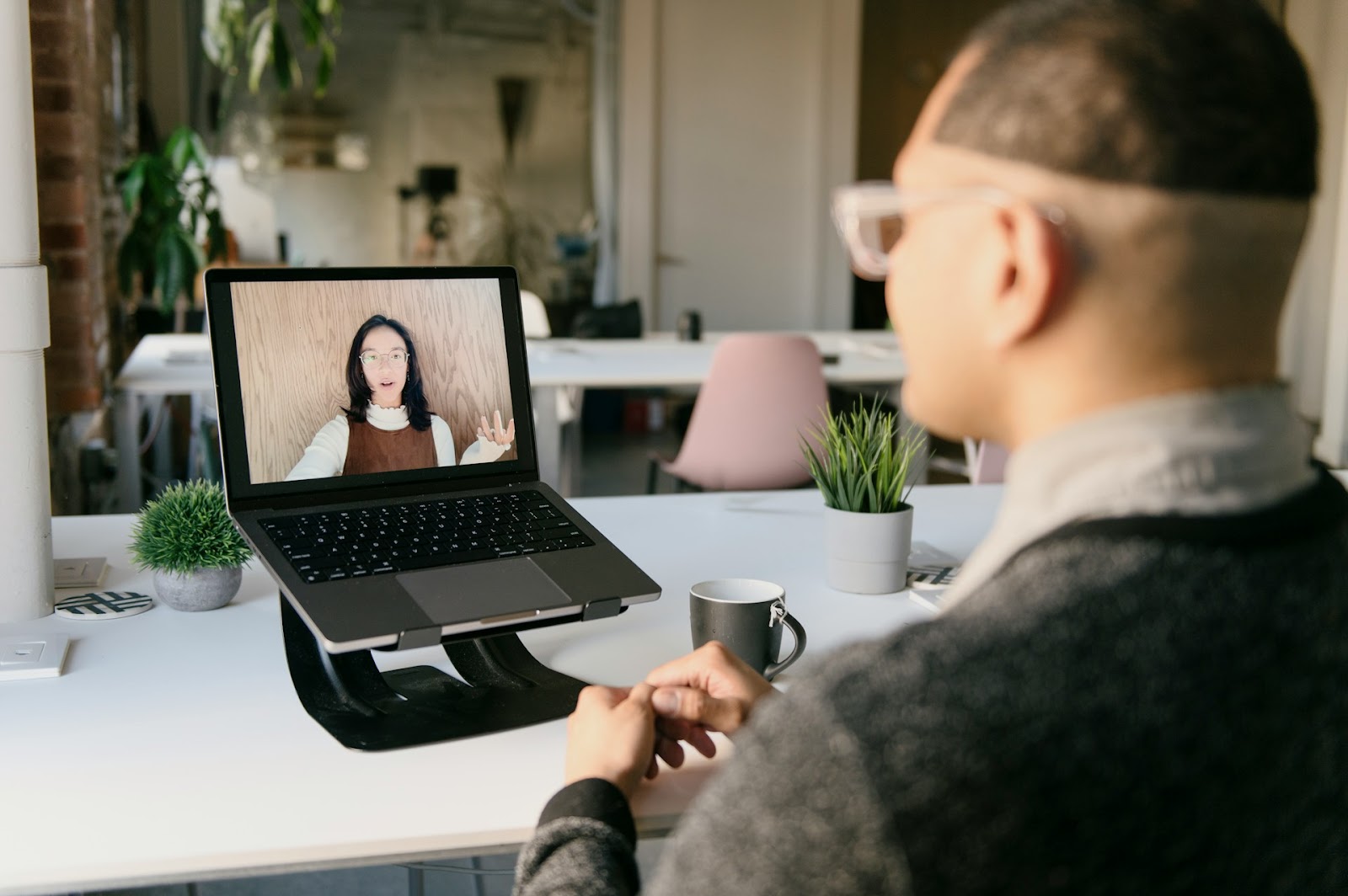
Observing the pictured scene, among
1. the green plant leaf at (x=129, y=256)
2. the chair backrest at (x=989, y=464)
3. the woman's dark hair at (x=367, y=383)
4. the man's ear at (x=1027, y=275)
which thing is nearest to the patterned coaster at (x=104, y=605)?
the woman's dark hair at (x=367, y=383)

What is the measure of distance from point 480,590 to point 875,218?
62cm

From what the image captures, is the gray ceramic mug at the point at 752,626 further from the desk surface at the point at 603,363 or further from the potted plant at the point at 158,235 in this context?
the potted plant at the point at 158,235

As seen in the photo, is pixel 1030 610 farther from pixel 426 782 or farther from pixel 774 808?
pixel 426 782

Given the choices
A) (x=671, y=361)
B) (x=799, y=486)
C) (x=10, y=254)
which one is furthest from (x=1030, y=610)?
(x=671, y=361)

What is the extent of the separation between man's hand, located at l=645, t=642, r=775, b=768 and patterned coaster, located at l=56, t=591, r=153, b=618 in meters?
0.68

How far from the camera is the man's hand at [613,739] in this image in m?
0.97

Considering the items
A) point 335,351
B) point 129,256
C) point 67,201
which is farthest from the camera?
point 129,256

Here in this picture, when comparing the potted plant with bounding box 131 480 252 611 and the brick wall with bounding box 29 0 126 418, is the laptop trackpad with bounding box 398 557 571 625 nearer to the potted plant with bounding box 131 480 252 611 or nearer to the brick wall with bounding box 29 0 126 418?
the potted plant with bounding box 131 480 252 611

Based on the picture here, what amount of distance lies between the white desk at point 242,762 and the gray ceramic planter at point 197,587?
2cm

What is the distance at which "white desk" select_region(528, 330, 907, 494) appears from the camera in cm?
371

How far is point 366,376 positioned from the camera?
1405 millimetres

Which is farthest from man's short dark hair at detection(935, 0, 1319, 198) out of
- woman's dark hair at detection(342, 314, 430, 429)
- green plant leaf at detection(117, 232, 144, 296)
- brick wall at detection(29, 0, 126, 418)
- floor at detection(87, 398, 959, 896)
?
green plant leaf at detection(117, 232, 144, 296)


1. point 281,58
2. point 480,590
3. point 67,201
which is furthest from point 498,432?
point 281,58

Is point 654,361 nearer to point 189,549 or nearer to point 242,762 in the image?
point 189,549
